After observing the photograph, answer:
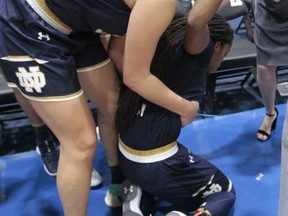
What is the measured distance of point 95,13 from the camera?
0.89 metres

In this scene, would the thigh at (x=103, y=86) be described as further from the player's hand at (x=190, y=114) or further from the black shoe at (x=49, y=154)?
the black shoe at (x=49, y=154)

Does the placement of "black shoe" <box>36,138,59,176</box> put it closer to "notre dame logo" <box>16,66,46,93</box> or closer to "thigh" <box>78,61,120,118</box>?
"thigh" <box>78,61,120,118</box>

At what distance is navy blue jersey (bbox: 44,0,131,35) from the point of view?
87cm

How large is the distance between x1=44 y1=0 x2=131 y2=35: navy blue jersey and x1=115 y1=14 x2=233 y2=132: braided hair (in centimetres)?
17

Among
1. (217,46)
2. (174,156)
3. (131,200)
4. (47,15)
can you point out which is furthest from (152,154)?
(47,15)

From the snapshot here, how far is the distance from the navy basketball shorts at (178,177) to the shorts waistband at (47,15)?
465 millimetres

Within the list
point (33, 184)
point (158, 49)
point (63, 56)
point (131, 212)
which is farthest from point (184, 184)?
point (33, 184)

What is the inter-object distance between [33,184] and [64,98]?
2.21 feet

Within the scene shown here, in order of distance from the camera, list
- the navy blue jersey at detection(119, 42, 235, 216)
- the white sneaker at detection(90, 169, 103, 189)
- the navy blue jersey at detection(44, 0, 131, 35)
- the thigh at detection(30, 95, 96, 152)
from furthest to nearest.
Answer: the white sneaker at detection(90, 169, 103, 189), the navy blue jersey at detection(119, 42, 235, 216), the thigh at detection(30, 95, 96, 152), the navy blue jersey at detection(44, 0, 131, 35)

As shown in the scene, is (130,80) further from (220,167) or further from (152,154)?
(220,167)

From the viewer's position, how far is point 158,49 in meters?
1.07

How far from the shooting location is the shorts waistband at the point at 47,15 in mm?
903

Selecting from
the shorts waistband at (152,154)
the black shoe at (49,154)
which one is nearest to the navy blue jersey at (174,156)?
the shorts waistband at (152,154)

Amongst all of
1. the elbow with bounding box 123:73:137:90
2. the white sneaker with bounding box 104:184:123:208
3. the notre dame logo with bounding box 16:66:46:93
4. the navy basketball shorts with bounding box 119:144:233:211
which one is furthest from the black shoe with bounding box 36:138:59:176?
the elbow with bounding box 123:73:137:90
